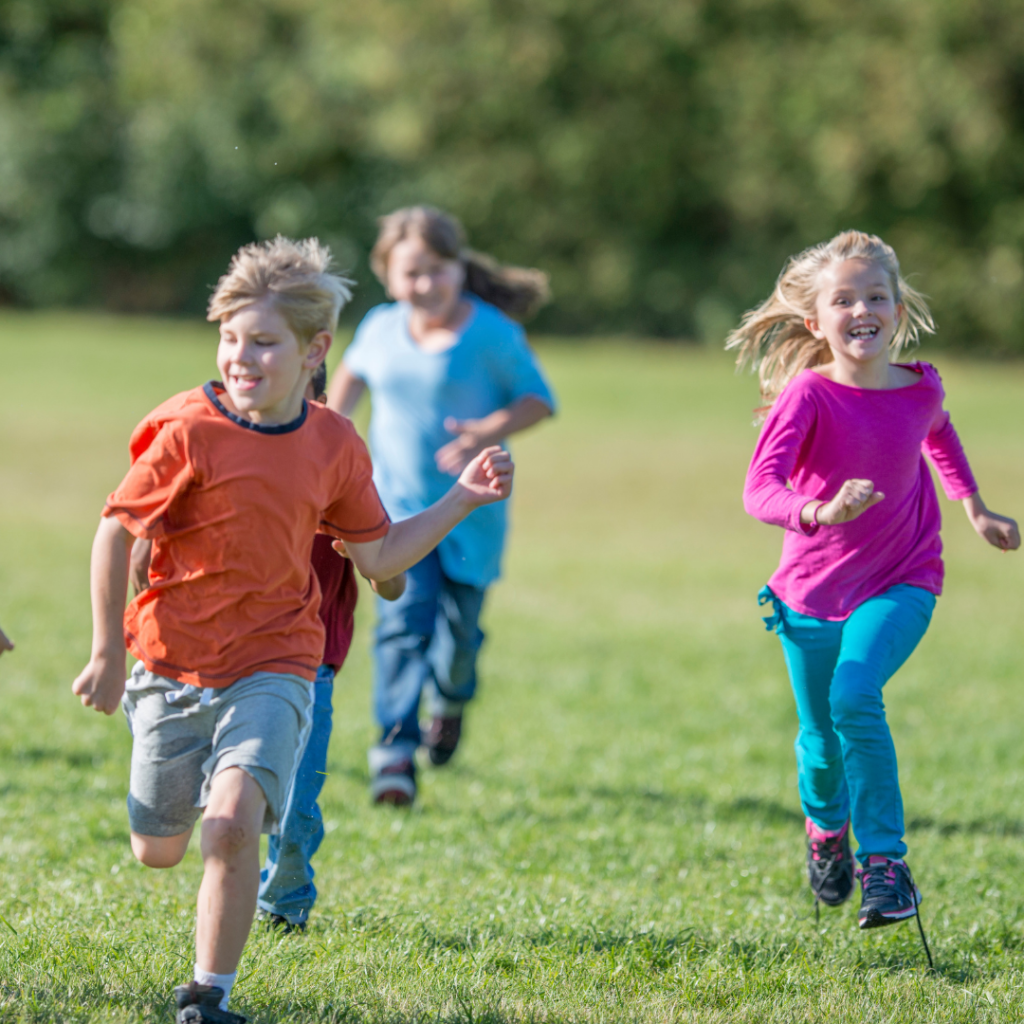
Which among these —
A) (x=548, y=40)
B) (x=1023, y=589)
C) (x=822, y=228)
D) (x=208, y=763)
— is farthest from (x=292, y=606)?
(x=548, y=40)

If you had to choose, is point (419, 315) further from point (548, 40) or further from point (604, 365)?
point (548, 40)

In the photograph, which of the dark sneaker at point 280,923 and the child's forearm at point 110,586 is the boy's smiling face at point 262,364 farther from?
the dark sneaker at point 280,923

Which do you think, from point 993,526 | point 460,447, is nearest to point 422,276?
point 460,447

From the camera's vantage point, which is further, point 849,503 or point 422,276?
point 422,276

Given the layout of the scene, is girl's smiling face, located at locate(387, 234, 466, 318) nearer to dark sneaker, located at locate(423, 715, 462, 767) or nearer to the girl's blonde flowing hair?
dark sneaker, located at locate(423, 715, 462, 767)

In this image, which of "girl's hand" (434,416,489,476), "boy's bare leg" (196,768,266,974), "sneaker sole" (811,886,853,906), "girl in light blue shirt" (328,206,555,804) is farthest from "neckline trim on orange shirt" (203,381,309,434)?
"girl in light blue shirt" (328,206,555,804)

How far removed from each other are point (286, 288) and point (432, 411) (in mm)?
2583

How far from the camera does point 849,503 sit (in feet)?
10.9

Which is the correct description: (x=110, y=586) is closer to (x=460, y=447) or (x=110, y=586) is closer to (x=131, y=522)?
(x=131, y=522)

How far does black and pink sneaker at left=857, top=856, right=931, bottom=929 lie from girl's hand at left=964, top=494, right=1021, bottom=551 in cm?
95

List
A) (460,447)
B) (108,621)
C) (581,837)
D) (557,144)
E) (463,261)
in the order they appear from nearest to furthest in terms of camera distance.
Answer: (108,621) → (581,837) → (460,447) → (463,261) → (557,144)

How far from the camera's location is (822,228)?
122 feet

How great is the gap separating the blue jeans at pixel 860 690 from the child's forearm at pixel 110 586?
5.91ft

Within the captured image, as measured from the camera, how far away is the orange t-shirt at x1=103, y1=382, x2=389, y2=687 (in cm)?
324
